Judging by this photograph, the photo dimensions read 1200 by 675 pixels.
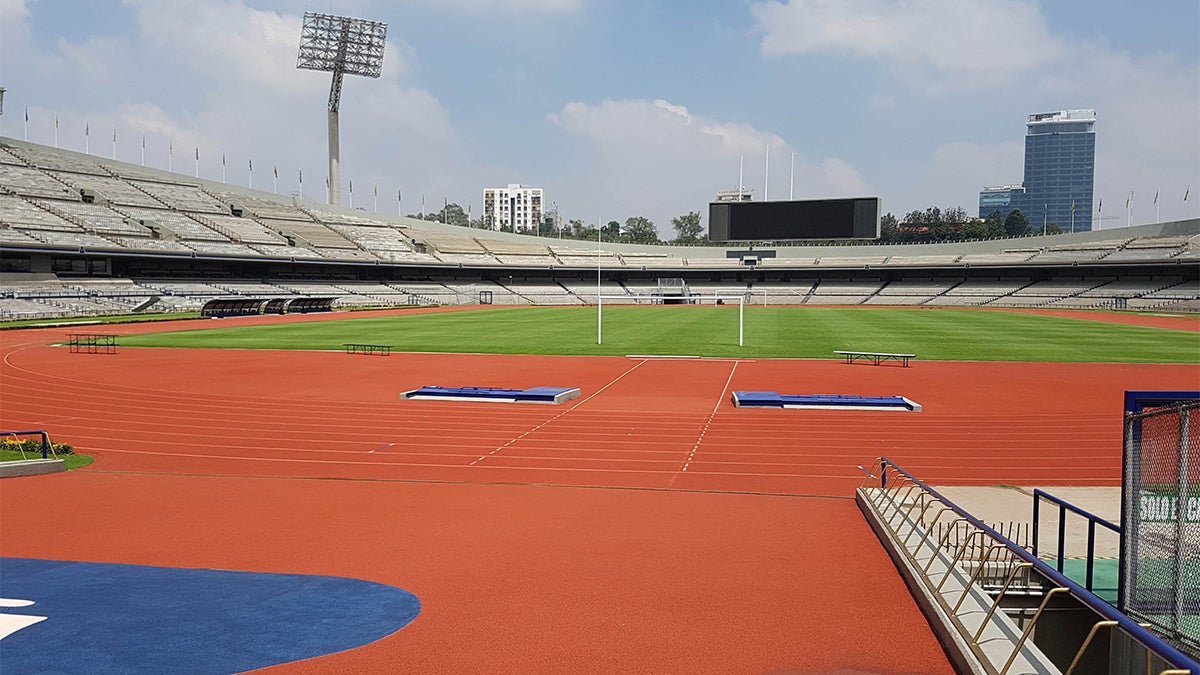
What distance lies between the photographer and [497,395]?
19562 mm

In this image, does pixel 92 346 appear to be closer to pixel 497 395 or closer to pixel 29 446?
pixel 29 446

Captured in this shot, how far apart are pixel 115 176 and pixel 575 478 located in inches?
3320

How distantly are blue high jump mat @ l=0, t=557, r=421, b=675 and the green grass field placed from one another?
24.4m

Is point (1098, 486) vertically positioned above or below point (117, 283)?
below

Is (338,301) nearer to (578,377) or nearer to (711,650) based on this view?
(578,377)

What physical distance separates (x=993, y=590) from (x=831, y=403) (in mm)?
10619

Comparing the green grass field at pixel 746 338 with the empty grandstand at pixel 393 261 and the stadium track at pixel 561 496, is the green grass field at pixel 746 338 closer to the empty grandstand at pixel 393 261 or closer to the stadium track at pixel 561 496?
the stadium track at pixel 561 496

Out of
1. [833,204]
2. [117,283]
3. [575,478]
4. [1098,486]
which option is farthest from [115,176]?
[1098,486]

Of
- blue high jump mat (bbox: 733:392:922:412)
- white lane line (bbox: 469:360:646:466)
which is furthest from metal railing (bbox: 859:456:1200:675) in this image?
blue high jump mat (bbox: 733:392:922:412)

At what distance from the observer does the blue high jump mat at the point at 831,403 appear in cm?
1834

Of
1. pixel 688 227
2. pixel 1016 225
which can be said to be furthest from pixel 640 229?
pixel 1016 225

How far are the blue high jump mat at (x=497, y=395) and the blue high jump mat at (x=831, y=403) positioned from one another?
169 inches

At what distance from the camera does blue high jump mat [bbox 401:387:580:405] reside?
Result: 1930 cm

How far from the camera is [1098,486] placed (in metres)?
11.4
